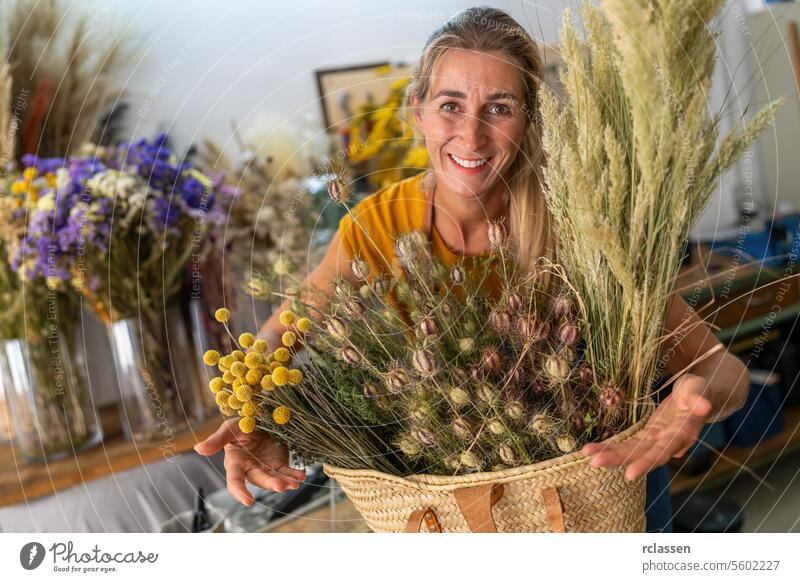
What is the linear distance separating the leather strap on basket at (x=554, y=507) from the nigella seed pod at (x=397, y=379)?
0.45ft

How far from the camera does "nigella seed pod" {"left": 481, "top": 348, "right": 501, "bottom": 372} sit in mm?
605

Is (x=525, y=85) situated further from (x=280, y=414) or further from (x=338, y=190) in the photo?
(x=280, y=414)

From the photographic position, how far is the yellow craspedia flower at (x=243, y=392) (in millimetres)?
633

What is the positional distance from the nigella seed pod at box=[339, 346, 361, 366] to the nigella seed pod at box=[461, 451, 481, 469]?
A: 0.12 meters

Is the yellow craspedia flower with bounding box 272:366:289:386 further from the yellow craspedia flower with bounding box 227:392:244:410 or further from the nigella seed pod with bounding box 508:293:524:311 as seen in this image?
the nigella seed pod with bounding box 508:293:524:311

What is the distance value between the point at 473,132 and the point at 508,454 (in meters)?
0.30

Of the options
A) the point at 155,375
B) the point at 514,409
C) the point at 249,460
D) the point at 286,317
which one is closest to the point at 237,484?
the point at 249,460

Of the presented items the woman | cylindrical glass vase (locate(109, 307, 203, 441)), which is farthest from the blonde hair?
cylindrical glass vase (locate(109, 307, 203, 441))

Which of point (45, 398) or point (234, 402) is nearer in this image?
point (234, 402)

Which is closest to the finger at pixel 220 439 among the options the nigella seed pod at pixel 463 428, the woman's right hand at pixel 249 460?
the woman's right hand at pixel 249 460

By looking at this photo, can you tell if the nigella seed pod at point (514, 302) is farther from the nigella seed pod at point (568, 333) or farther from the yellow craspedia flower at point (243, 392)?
the yellow craspedia flower at point (243, 392)

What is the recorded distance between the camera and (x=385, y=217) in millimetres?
876

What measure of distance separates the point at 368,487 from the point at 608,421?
0.67 ft

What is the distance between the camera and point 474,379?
0.61 metres
